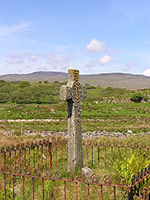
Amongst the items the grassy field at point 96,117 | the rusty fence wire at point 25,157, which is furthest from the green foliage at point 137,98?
the rusty fence wire at point 25,157

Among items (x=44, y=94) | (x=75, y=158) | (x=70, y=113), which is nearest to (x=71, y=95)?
(x=70, y=113)

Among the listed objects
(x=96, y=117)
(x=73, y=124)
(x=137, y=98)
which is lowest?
(x=96, y=117)

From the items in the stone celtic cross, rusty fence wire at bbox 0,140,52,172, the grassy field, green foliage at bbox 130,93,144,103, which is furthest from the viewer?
green foliage at bbox 130,93,144,103

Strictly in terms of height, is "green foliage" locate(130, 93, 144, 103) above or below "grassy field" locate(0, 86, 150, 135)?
above

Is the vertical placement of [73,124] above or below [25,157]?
above

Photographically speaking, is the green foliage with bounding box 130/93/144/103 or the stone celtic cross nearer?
the stone celtic cross

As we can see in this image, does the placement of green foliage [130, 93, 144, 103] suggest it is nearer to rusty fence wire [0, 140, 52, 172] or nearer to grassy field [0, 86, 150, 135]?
grassy field [0, 86, 150, 135]

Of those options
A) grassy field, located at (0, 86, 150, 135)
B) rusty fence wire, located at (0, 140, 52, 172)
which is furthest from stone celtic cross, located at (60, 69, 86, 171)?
rusty fence wire, located at (0, 140, 52, 172)

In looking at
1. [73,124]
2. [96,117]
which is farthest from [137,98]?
[73,124]

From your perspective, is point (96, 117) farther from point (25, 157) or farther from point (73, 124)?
point (73, 124)

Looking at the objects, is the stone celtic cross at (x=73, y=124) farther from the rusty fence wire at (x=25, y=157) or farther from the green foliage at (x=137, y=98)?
the green foliage at (x=137, y=98)

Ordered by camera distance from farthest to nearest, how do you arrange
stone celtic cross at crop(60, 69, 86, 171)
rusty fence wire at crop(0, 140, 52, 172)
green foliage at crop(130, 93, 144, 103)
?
green foliage at crop(130, 93, 144, 103) → stone celtic cross at crop(60, 69, 86, 171) → rusty fence wire at crop(0, 140, 52, 172)

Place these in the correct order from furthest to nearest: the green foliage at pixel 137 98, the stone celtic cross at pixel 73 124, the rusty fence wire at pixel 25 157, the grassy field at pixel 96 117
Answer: the green foliage at pixel 137 98 → the grassy field at pixel 96 117 → the stone celtic cross at pixel 73 124 → the rusty fence wire at pixel 25 157

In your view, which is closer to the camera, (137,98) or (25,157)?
(25,157)
